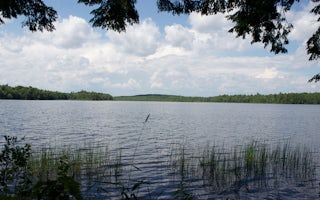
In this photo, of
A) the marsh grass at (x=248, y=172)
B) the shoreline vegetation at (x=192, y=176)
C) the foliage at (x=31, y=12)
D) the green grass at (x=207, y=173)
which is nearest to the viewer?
the foliage at (x=31, y=12)

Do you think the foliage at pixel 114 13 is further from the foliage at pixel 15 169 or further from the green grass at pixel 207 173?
the green grass at pixel 207 173

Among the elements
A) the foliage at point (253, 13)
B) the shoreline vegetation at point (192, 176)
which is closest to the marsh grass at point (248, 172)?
the shoreline vegetation at point (192, 176)

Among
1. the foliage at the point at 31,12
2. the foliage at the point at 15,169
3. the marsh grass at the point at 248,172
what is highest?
the foliage at the point at 31,12

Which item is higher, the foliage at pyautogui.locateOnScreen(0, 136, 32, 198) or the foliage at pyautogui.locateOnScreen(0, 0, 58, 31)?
the foliage at pyautogui.locateOnScreen(0, 0, 58, 31)

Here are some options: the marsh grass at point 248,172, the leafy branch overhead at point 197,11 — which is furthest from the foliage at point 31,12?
the marsh grass at point 248,172

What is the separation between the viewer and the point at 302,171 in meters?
14.7

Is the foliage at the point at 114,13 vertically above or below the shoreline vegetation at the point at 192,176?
above

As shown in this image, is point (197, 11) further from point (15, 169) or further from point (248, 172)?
point (248, 172)

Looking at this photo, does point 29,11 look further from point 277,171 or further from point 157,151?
point 157,151

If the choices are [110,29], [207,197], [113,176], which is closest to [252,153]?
[207,197]

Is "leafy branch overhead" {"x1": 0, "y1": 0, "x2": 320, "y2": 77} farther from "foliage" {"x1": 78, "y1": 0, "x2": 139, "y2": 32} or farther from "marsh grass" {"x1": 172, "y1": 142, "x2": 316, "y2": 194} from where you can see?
"marsh grass" {"x1": 172, "y1": 142, "x2": 316, "y2": 194}

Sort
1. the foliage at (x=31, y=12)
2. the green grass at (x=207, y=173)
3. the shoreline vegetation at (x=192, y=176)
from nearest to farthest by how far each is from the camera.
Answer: the foliage at (x=31, y=12) < the shoreline vegetation at (x=192, y=176) < the green grass at (x=207, y=173)

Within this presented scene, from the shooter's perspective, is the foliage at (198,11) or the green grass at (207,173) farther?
the green grass at (207,173)

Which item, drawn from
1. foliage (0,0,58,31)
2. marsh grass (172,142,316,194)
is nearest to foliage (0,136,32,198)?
foliage (0,0,58,31)
